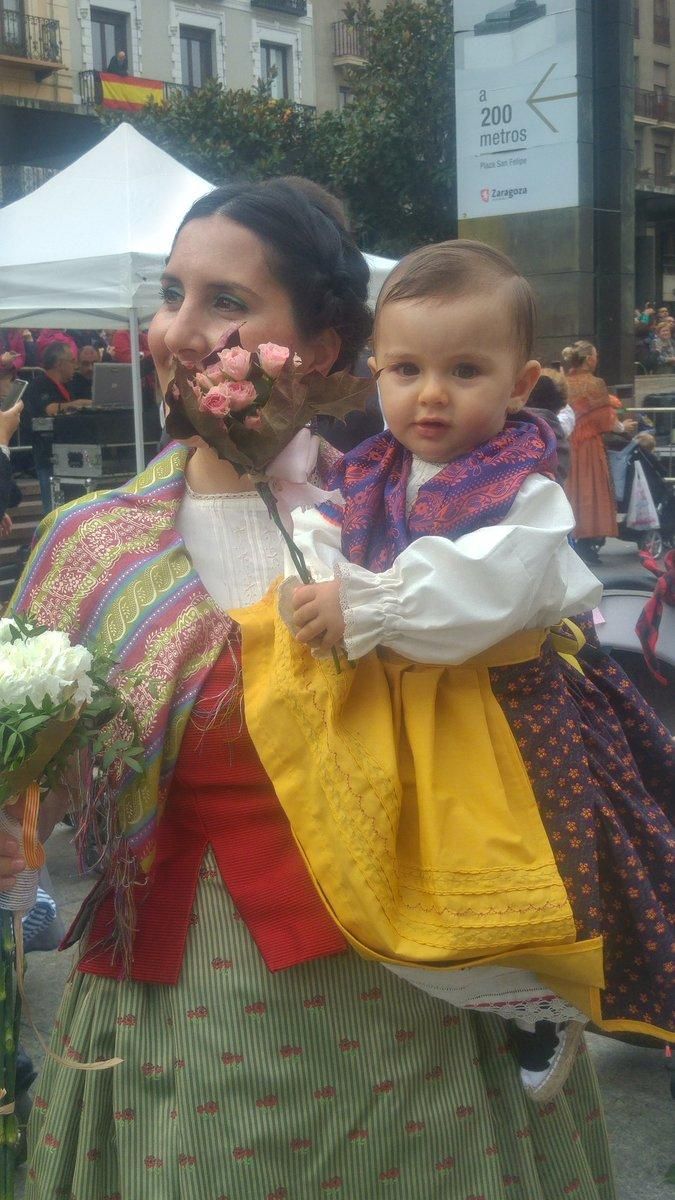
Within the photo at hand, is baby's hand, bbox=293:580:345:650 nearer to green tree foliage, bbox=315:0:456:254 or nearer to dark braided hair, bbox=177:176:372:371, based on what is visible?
dark braided hair, bbox=177:176:372:371

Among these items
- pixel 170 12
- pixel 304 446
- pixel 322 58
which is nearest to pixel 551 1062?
pixel 304 446

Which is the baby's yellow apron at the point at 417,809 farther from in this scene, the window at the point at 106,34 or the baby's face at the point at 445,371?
the window at the point at 106,34

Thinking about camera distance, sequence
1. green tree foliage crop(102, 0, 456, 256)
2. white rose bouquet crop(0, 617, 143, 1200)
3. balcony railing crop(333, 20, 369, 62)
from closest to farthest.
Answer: white rose bouquet crop(0, 617, 143, 1200) < green tree foliage crop(102, 0, 456, 256) < balcony railing crop(333, 20, 369, 62)

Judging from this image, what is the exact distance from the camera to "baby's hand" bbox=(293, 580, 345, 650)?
1396 millimetres

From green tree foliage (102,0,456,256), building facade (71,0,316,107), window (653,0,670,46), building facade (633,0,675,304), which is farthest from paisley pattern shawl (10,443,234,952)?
window (653,0,670,46)

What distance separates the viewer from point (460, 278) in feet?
5.14

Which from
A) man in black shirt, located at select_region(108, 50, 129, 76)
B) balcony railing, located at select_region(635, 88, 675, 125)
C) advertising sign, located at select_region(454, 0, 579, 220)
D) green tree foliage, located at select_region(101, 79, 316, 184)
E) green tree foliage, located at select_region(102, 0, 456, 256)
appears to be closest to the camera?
advertising sign, located at select_region(454, 0, 579, 220)

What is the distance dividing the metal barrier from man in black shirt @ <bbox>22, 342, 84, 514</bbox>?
16.7 ft

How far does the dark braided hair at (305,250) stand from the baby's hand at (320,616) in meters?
0.51

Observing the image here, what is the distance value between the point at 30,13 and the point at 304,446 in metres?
29.8

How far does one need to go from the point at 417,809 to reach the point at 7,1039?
57cm

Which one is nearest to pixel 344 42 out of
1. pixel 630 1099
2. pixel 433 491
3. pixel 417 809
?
pixel 630 1099

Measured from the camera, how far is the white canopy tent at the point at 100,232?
8.54m

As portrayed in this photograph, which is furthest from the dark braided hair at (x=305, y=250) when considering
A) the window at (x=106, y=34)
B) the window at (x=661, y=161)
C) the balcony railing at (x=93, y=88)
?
the window at (x=661, y=161)
